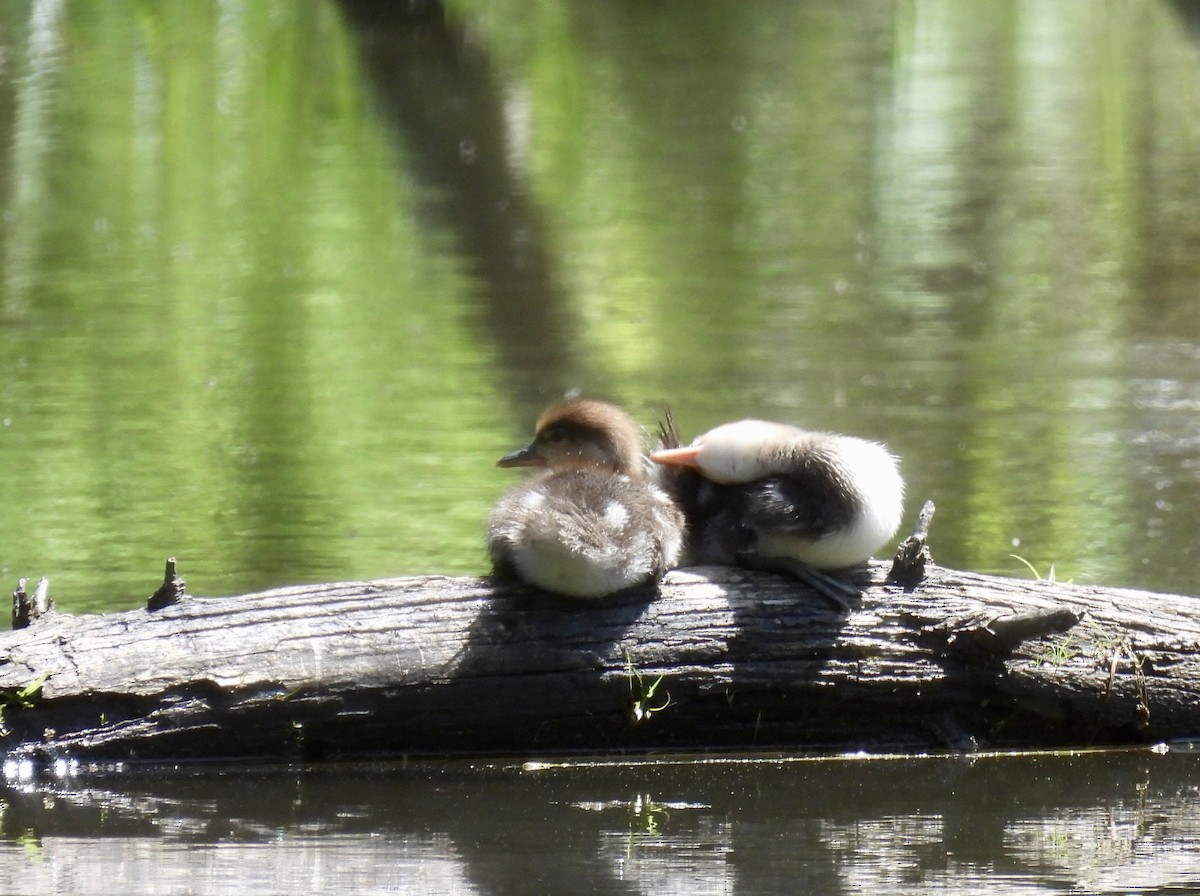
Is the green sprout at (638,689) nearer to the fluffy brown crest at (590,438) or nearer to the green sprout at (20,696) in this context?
the fluffy brown crest at (590,438)

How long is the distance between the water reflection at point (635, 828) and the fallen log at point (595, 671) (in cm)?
12

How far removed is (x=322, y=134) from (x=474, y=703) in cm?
1112

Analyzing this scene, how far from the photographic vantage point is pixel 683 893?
316 cm

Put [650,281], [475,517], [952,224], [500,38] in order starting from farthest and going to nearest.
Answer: [500,38] < [952,224] < [650,281] < [475,517]

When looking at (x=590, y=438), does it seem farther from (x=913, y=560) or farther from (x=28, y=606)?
(x=28, y=606)

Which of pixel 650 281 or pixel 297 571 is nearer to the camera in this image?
pixel 297 571

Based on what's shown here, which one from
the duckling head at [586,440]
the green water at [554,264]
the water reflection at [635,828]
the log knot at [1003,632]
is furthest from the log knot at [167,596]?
the log knot at [1003,632]

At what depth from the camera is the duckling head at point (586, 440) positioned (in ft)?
15.2

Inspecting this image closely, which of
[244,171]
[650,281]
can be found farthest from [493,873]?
[244,171]

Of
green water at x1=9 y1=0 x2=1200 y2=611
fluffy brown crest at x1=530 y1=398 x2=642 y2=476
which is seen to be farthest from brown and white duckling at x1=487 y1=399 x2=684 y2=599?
green water at x1=9 y1=0 x2=1200 y2=611

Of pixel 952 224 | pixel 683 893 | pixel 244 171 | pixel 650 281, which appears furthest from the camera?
pixel 244 171

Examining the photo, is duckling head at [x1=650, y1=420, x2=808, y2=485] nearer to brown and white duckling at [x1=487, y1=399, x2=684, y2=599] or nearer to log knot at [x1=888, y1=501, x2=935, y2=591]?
brown and white duckling at [x1=487, y1=399, x2=684, y2=599]

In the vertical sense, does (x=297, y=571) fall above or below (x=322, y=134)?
below

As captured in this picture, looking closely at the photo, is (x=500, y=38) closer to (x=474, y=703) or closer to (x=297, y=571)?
(x=297, y=571)
